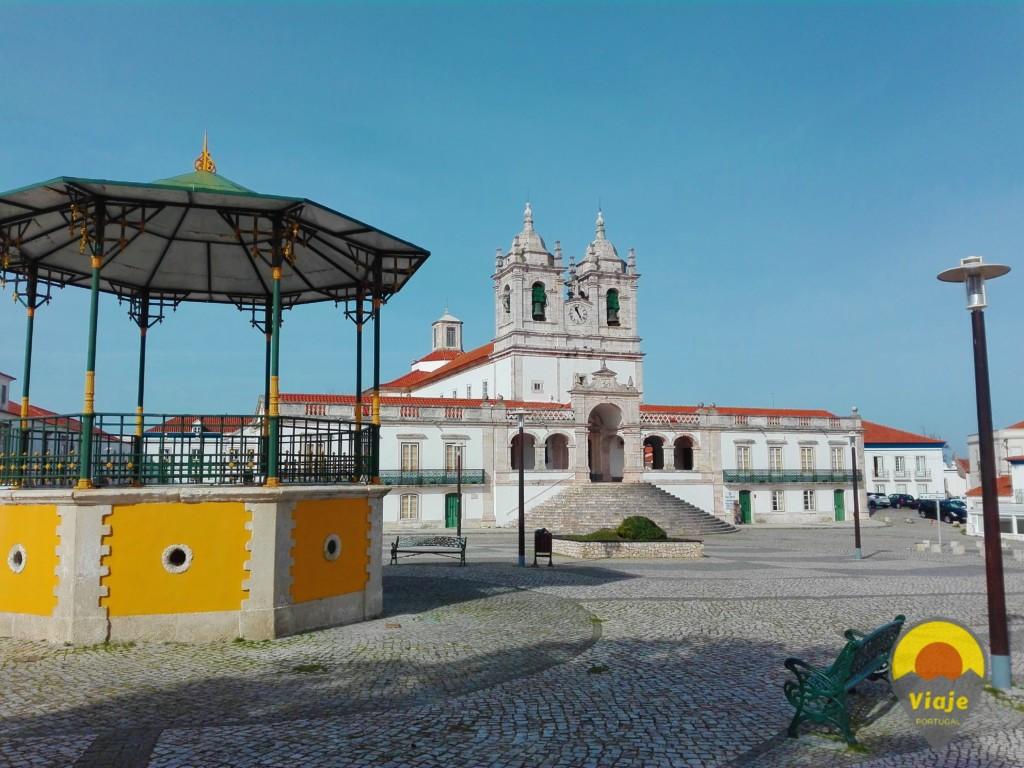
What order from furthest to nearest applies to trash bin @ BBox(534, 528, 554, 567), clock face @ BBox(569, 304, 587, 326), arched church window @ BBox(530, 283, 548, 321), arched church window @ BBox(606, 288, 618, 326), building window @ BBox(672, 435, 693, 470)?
arched church window @ BBox(606, 288, 618, 326) < clock face @ BBox(569, 304, 587, 326) < arched church window @ BBox(530, 283, 548, 321) < building window @ BBox(672, 435, 693, 470) < trash bin @ BBox(534, 528, 554, 567)

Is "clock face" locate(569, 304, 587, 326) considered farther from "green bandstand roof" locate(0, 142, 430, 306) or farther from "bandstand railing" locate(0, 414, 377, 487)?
"bandstand railing" locate(0, 414, 377, 487)

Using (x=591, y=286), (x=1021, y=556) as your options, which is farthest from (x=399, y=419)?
(x=1021, y=556)

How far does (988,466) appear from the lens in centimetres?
880

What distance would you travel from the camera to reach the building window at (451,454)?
42.2 metres

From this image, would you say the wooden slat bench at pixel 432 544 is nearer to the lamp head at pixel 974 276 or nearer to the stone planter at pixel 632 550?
the stone planter at pixel 632 550

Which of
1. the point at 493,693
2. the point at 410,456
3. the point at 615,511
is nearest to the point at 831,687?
the point at 493,693

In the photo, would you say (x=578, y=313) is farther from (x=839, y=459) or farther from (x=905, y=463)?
(x=905, y=463)

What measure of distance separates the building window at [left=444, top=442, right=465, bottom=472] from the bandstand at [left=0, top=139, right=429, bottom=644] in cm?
2904

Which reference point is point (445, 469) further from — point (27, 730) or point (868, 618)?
point (27, 730)

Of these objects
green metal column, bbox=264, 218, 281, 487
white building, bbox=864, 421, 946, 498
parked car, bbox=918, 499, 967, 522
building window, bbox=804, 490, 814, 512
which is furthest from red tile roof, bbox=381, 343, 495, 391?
green metal column, bbox=264, 218, 281, 487

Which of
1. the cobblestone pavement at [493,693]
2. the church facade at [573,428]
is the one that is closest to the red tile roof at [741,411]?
the church facade at [573,428]

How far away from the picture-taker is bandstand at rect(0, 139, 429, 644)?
34.3 feet

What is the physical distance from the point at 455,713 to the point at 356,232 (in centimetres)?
758

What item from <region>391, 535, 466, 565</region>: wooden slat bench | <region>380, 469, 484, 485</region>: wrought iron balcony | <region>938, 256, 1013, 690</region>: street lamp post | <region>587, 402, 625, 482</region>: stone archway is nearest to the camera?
<region>938, 256, 1013, 690</region>: street lamp post
